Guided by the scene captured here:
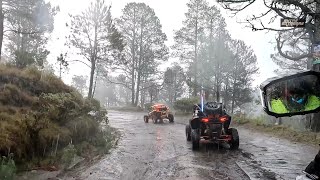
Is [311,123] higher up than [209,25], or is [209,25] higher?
[209,25]

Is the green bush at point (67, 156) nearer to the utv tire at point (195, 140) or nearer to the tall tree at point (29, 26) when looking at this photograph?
the utv tire at point (195, 140)

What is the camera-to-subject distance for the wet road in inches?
324

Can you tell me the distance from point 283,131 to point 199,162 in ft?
23.8

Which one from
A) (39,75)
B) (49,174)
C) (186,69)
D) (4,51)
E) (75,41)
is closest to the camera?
(49,174)

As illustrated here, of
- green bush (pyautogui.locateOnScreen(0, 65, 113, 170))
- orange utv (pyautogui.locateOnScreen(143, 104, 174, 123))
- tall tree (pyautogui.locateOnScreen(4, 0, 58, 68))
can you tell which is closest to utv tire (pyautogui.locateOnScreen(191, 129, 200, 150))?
green bush (pyautogui.locateOnScreen(0, 65, 113, 170))

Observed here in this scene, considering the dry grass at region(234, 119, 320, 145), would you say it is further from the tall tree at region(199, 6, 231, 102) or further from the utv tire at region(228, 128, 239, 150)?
the tall tree at region(199, 6, 231, 102)

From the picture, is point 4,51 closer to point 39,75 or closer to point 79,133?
point 39,75

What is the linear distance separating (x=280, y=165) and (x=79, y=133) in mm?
6196

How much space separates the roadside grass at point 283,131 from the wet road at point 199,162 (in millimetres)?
659

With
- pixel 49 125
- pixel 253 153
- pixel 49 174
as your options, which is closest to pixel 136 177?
pixel 49 174

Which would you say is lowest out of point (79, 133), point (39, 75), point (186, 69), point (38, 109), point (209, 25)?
point (79, 133)

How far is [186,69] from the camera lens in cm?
4494

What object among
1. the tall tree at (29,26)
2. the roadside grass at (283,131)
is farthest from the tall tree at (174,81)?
the roadside grass at (283,131)

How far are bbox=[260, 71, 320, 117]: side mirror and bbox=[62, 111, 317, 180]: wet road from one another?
6.10m
